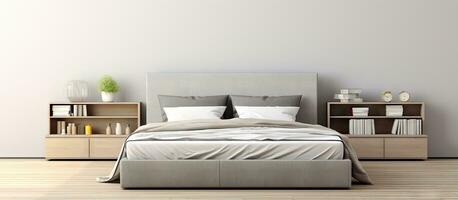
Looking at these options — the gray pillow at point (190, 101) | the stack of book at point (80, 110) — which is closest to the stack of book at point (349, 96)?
the gray pillow at point (190, 101)

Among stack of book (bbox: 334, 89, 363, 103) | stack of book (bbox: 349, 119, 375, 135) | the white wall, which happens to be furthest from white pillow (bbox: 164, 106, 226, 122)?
stack of book (bbox: 349, 119, 375, 135)

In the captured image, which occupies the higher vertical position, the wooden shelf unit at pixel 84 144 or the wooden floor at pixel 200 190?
the wooden shelf unit at pixel 84 144

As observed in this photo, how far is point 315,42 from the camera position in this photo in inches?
377

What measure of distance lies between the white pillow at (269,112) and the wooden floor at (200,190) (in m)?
1.02

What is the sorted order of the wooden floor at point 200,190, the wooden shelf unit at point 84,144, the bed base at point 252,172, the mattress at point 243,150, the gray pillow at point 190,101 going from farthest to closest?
the wooden shelf unit at point 84,144, the gray pillow at point 190,101, the mattress at point 243,150, the bed base at point 252,172, the wooden floor at point 200,190

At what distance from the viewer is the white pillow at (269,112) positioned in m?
8.80

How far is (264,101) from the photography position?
29.8 feet

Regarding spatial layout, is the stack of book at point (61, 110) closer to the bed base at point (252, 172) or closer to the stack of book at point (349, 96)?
the bed base at point (252, 172)

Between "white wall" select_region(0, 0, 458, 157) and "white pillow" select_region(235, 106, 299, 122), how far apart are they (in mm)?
769

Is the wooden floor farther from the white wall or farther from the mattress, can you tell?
the white wall

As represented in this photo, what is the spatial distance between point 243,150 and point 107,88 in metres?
2.96

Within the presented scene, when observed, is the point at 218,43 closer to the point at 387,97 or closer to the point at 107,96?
the point at 107,96

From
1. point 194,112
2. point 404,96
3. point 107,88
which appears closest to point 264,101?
point 194,112

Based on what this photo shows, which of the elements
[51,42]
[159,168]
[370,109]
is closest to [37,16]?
[51,42]
